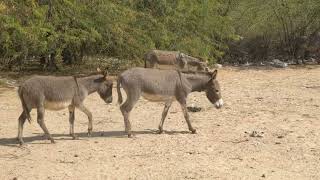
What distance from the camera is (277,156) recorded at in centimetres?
932

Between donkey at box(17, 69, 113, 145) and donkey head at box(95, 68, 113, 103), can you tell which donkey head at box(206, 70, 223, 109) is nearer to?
donkey head at box(95, 68, 113, 103)

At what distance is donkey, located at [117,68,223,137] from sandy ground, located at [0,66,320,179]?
0.54 m

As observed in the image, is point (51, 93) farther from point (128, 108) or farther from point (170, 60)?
point (170, 60)

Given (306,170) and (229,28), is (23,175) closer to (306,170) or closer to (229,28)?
(306,170)

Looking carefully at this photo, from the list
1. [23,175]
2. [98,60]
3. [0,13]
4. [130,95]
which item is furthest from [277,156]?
[98,60]

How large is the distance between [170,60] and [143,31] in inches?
82.8


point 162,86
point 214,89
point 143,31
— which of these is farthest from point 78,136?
point 143,31

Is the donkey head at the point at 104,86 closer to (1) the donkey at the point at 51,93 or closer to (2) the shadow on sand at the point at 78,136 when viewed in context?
(1) the donkey at the point at 51,93

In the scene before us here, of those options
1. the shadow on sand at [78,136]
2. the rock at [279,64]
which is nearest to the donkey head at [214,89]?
the shadow on sand at [78,136]

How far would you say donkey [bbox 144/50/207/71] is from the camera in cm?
1705

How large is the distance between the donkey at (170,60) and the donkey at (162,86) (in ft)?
18.7

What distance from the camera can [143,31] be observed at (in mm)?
18844

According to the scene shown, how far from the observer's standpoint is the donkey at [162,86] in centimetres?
1061

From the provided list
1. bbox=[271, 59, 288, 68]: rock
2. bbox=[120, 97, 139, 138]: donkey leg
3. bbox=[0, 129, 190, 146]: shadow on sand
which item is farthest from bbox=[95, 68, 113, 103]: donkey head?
bbox=[271, 59, 288, 68]: rock
